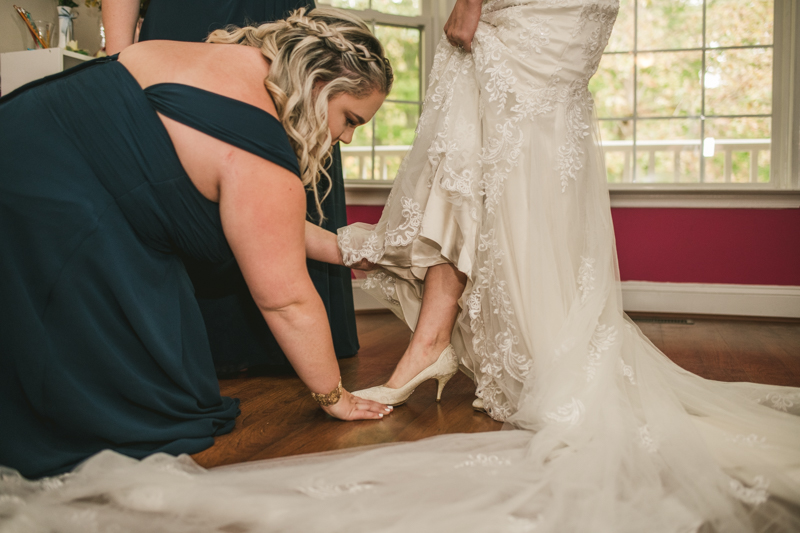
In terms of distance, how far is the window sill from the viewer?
10.8ft

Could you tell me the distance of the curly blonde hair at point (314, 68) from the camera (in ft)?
3.88

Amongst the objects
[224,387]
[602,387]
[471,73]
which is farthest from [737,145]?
[224,387]

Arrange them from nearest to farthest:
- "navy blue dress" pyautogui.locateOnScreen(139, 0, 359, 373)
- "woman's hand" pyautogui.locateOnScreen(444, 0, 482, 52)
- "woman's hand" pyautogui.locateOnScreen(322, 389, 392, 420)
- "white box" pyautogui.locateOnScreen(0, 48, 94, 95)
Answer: "woman's hand" pyautogui.locateOnScreen(322, 389, 392, 420) → "woman's hand" pyautogui.locateOnScreen(444, 0, 482, 52) → "navy blue dress" pyautogui.locateOnScreen(139, 0, 359, 373) → "white box" pyautogui.locateOnScreen(0, 48, 94, 95)

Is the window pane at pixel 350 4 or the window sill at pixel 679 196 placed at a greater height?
the window pane at pixel 350 4

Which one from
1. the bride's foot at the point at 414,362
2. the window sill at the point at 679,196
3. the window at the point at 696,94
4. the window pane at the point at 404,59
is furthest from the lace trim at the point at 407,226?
the window at the point at 696,94

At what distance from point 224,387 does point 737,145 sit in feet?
11.1

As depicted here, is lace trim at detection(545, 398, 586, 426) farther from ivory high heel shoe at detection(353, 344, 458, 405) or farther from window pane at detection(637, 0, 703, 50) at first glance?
window pane at detection(637, 0, 703, 50)

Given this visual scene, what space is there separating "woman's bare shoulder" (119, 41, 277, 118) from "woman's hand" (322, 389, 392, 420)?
718 mm

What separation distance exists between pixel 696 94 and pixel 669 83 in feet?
0.59

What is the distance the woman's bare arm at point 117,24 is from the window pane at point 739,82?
11.0ft

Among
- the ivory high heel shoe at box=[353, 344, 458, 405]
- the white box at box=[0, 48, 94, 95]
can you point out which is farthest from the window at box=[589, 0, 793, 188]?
the white box at box=[0, 48, 94, 95]

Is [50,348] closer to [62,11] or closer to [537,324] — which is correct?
[537,324]

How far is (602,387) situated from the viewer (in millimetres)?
1269

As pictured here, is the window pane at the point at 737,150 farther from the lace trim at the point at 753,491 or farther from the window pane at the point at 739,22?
the lace trim at the point at 753,491
